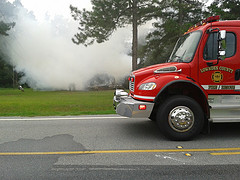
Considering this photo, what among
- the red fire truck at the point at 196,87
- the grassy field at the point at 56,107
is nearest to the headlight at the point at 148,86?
the red fire truck at the point at 196,87

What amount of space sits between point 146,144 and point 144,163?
0.98m

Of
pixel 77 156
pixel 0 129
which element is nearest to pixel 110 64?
pixel 0 129

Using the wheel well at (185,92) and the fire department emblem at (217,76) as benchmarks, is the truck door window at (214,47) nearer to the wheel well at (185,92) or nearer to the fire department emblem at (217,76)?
the fire department emblem at (217,76)

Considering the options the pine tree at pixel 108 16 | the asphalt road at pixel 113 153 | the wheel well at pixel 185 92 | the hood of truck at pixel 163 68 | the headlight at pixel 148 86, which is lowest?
the asphalt road at pixel 113 153

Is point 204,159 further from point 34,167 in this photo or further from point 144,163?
point 34,167

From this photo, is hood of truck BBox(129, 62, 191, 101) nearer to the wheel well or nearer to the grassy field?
the wheel well

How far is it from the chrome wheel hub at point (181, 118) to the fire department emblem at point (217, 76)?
898 millimetres

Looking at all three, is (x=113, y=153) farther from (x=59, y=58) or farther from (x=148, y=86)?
(x=59, y=58)

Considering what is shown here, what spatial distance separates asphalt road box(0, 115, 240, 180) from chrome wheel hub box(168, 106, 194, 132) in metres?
0.31

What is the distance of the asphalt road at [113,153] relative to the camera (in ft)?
10.0

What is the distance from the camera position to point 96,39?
1566 centimetres

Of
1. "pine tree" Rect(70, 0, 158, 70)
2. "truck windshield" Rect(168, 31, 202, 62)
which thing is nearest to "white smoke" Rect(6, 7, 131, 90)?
"pine tree" Rect(70, 0, 158, 70)

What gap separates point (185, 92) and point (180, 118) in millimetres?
690

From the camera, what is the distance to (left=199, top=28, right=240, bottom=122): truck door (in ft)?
14.9
